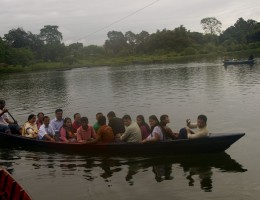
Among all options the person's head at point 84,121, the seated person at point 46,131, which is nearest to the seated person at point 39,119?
the seated person at point 46,131

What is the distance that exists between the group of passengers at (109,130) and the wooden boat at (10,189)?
451 centimetres

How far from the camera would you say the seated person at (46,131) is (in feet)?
43.7

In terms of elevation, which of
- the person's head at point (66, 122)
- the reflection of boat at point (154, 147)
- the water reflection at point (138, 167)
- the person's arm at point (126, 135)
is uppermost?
the person's head at point (66, 122)

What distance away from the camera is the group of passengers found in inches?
442

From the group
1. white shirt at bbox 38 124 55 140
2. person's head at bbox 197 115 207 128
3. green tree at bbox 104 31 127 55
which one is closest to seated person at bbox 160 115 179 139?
person's head at bbox 197 115 207 128

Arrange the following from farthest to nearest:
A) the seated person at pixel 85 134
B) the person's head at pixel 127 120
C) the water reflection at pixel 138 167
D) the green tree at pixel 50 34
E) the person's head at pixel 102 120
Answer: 1. the green tree at pixel 50 34
2. the seated person at pixel 85 134
3. the person's head at pixel 102 120
4. the person's head at pixel 127 120
5. the water reflection at pixel 138 167

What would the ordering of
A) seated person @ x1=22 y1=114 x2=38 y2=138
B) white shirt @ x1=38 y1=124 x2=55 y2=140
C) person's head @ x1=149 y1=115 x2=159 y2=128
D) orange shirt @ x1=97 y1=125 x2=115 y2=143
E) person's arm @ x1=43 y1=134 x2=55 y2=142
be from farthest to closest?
seated person @ x1=22 y1=114 x2=38 y2=138 → white shirt @ x1=38 y1=124 x2=55 y2=140 → person's arm @ x1=43 y1=134 x2=55 y2=142 → orange shirt @ x1=97 y1=125 x2=115 y2=143 → person's head @ x1=149 y1=115 x2=159 y2=128

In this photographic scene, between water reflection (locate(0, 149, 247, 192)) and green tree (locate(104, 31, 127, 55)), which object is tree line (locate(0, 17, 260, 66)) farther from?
water reflection (locate(0, 149, 247, 192))

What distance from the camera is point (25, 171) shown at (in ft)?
37.8

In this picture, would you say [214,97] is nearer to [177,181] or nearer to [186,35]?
[177,181]

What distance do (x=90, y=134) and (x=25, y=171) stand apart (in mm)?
2508

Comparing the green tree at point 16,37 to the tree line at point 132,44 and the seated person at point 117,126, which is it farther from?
the seated person at point 117,126

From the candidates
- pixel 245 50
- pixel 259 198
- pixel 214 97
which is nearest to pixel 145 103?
pixel 214 97

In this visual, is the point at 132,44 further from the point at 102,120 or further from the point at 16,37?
the point at 102,120
